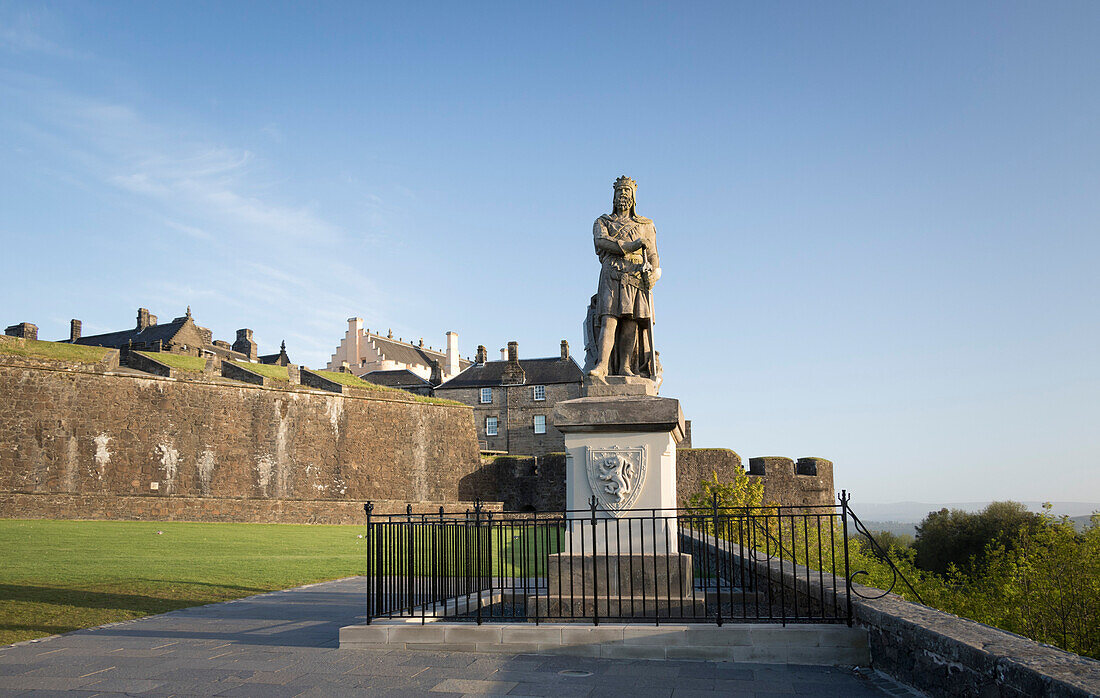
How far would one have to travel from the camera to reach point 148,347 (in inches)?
1764

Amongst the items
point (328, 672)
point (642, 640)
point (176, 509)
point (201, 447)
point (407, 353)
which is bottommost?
point (176, 509)

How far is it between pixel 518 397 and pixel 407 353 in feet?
67.3

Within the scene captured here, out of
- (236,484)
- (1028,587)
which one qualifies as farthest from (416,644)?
(236,484)

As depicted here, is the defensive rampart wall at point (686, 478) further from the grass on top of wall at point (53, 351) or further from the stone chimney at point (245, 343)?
A: the stone chimney at point (245, 343)

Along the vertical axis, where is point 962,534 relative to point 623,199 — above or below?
below

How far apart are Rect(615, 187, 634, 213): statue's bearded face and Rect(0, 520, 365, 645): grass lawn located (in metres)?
7.29

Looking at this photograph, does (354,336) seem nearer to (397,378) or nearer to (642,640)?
(397,378)

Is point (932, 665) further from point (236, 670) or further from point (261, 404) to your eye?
point (261, 404)

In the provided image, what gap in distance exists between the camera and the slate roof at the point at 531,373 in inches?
2151

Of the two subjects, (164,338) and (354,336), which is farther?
(354,336)

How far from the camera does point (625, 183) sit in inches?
340

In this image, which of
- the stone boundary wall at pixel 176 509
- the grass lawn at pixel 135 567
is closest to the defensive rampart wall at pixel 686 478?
the stone boundary wall at pixel 176 509

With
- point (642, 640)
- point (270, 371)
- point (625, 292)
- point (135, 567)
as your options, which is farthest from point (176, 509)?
point (642, 640)

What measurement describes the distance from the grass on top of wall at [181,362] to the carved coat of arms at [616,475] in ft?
88.1
